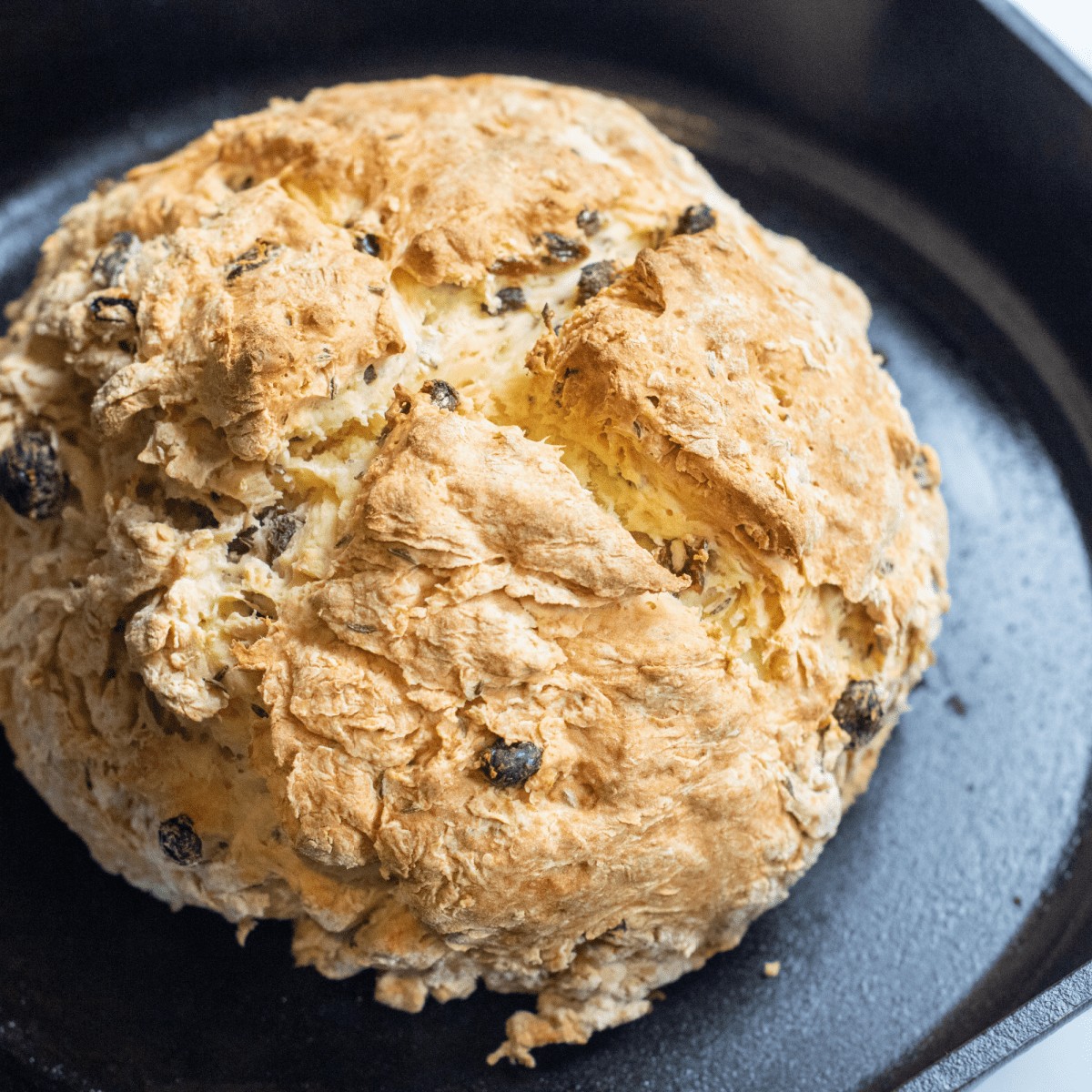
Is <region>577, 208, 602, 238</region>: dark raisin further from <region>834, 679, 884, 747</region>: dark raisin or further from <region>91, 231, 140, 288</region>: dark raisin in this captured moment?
<region>834, 679, 884, 747</region>: dark raisin

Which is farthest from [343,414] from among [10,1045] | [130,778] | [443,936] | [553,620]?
[10,1045]

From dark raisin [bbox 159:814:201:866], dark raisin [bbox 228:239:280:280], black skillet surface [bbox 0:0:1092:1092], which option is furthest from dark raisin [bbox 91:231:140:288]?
black skillet surface [bbox 0:0:1092:1092]

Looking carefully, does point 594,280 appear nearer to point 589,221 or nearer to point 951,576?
point 589,221

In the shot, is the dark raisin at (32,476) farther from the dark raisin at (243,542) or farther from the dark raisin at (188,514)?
the dark raisin at (243,542)

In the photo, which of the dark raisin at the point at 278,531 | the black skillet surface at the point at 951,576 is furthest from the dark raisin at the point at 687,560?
the black skillet surface at the point at 951,576

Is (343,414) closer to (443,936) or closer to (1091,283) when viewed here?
(443,936)

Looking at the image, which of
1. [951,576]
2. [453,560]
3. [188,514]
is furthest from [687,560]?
[951,576]
